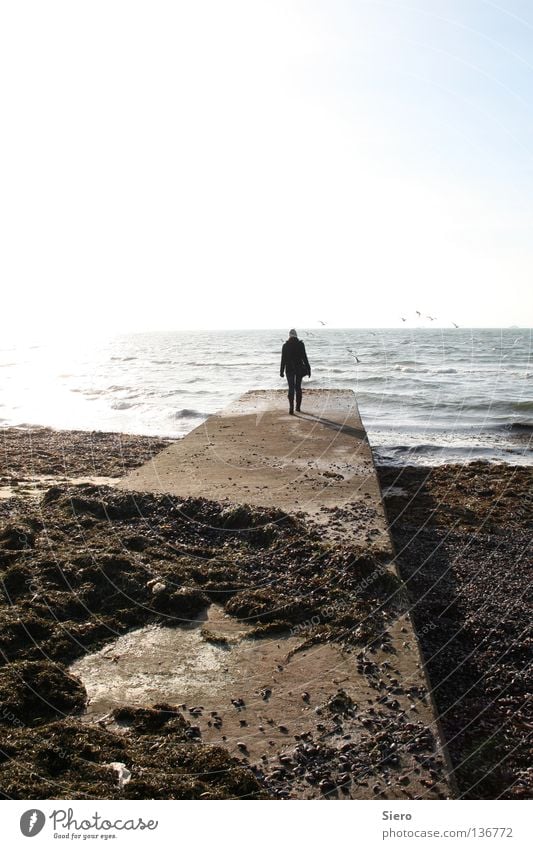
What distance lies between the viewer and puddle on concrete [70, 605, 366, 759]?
11.1 ft

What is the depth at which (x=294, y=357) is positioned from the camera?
43.0ft

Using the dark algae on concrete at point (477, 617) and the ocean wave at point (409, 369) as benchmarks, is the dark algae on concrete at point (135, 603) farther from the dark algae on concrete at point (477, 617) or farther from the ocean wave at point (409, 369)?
the ocean wave at point (409, 369)

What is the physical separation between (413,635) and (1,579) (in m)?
3.25

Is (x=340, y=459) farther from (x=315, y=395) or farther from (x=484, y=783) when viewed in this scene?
(x=315, y=395)

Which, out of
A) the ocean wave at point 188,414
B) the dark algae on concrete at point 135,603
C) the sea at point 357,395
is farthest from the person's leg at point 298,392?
the ocean wave at point 188,414

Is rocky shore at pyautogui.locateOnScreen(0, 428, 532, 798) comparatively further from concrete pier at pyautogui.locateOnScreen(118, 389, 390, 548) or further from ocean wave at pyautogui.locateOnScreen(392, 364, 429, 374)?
ocean wave at pyautogui.locateOnScreen(392, 364, 429, 374)

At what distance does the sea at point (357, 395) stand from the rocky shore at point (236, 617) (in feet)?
28.3

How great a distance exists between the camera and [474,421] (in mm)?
20875

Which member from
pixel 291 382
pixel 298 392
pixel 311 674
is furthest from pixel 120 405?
pixel 311 674

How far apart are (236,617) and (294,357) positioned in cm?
894

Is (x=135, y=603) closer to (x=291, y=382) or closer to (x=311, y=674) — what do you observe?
(x=311, y=674)

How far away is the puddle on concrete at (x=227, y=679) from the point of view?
3.38 metres

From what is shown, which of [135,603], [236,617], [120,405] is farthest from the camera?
[120,405]
